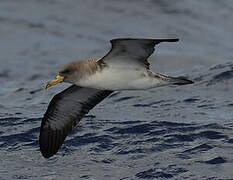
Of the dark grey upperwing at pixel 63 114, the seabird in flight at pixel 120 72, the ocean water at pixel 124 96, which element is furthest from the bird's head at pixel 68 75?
the ocean water at pixel 124 96

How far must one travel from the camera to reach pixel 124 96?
15.5m

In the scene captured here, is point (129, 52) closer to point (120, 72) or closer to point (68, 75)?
point (120, 72)

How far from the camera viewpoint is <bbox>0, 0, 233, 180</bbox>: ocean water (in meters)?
11.7

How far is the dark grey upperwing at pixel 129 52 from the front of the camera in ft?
33.3

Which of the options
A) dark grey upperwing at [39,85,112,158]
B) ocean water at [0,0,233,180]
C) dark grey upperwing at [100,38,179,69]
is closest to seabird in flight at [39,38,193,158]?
dark grey upperwing at [100,38,179,69]

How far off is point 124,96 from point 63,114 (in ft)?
12.3

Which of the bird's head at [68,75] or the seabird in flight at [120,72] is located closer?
the seabird in flight at [120,72]

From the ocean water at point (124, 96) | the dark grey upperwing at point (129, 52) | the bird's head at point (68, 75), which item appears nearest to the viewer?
the dark grey upperwing at point (129, 52)

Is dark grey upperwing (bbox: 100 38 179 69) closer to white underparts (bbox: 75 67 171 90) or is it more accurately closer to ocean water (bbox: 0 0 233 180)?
white underparts (bbox: 75 67 171 90)

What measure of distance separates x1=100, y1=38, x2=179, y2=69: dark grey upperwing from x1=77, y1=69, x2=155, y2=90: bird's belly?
109 millimetres

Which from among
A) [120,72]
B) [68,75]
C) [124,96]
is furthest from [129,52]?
[124,96]

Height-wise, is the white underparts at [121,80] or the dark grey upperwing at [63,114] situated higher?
the white underparts at [121,80]

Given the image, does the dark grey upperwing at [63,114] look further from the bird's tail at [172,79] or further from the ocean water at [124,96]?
the bird's tail at [172,79]

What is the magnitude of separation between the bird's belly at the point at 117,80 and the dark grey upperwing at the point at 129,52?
0.11m
